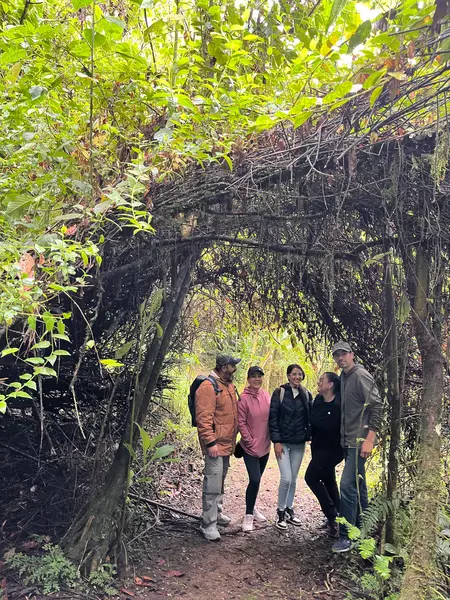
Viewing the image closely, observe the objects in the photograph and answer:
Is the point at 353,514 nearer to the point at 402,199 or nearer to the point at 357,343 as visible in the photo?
the point at 357,343

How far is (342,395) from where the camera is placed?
440 cm

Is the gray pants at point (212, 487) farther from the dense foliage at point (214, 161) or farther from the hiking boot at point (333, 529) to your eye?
the hiking boot at point (333, 529)

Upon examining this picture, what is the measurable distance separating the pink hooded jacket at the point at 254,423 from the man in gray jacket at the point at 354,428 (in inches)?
39.2

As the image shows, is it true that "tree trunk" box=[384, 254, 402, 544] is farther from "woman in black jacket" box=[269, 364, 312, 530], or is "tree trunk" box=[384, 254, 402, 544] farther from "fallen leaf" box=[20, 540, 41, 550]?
"fallen leaf" box=[20, 540, 41, 550]

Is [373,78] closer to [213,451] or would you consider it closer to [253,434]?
[213,451]

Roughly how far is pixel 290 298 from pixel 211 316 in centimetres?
161

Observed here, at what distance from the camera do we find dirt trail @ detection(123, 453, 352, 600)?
12.2 ft

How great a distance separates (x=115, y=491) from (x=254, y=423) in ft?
5.50

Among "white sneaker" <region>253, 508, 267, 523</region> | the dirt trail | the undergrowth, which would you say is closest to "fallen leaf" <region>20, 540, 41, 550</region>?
the undergrowth

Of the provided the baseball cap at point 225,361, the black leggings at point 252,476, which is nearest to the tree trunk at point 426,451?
the baseball cap at point 225,361

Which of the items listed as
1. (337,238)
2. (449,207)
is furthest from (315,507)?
(449,207)

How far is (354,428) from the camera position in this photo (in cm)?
416

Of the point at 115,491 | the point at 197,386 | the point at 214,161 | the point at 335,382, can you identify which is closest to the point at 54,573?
the point at 115,491

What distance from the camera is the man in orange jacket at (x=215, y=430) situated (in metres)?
4.57
